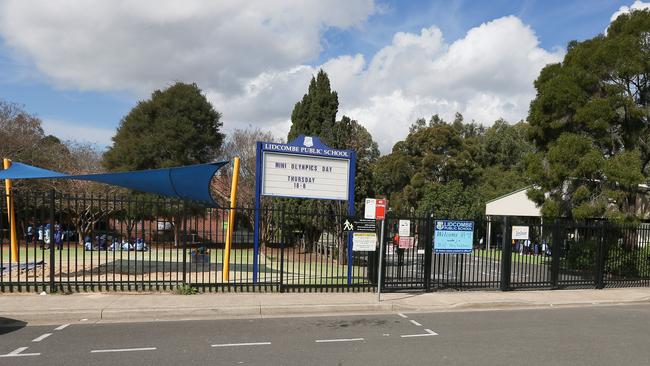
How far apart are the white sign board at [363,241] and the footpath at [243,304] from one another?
119 centimetres

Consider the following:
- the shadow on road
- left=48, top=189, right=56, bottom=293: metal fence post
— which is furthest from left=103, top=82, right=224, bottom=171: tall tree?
the shadow on road

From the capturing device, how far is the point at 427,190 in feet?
129

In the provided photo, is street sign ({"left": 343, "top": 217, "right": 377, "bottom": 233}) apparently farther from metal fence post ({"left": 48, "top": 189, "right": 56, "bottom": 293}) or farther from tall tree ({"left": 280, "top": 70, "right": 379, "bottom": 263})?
metal fence post ({"left": 48, "top": 189, "right": 56, "bottom": 293})

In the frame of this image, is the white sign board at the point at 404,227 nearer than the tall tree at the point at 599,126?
Yes

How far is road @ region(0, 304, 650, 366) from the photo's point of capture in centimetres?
686

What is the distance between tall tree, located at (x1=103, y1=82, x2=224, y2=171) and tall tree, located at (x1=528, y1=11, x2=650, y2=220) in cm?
2151

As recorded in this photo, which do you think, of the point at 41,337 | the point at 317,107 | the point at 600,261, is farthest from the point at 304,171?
the point at 317,107

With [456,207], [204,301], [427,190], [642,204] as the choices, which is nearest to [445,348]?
[204,301]

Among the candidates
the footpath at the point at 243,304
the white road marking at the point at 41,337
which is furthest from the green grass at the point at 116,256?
the white road marking at the point at 41,337

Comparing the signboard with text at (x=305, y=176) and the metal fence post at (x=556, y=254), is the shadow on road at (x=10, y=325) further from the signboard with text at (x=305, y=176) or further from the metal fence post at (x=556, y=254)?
the metal fence post at (x=556, y=254)

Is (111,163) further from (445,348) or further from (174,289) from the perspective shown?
(445,348)

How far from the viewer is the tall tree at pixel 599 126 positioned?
674 inches

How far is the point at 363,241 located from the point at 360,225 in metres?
0.41

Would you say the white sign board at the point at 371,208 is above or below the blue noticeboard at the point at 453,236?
above
